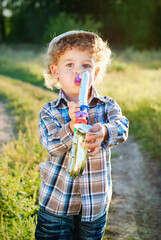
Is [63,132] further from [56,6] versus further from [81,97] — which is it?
[56,6]

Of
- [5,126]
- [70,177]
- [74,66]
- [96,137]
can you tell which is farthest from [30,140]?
[96,137]

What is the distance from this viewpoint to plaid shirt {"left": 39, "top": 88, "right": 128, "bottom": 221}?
70.8 inches

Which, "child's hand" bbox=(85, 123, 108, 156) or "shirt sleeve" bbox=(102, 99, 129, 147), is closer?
"child's hand" bbox=(85, 123, 108, 156)

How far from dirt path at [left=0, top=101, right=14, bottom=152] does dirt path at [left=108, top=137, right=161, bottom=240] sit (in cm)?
194

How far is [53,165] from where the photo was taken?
1864mm

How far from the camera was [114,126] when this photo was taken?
171cm

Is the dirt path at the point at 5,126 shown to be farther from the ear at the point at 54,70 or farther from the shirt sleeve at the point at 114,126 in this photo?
the shirt sleeve at the point at 114,126

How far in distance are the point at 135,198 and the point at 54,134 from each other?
2136 mm

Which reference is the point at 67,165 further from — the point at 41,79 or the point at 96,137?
the point at 41,79

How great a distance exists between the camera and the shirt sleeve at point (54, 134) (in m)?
1.63

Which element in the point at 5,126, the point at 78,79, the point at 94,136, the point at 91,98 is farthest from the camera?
the point at 5,126

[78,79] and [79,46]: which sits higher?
[79,46]

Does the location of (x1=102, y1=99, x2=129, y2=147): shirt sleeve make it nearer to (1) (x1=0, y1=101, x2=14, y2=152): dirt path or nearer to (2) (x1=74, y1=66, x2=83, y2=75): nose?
(2) (x1=74, y1=66, x2=83, y2=75): nose

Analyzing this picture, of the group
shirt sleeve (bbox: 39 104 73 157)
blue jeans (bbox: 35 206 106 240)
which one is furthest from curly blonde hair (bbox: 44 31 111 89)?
blue jeans (bbox: 35 206 106 240)
